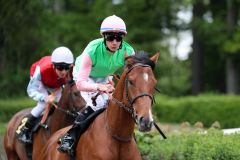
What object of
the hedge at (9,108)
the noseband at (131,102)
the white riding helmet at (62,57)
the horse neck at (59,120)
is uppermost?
the noseband at (131,102)

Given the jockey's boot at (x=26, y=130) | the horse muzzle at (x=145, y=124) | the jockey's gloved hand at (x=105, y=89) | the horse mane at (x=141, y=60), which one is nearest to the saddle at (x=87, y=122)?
the jockey's gloved hand at (x=105, y=89)

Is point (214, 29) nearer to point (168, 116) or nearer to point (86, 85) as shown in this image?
point (168, 116)

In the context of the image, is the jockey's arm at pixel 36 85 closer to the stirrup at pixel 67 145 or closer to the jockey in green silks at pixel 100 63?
the jockey in green silks at pixel 100 63

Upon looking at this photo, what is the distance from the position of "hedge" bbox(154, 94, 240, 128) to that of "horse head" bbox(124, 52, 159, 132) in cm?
1558

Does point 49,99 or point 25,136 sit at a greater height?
point 49,99

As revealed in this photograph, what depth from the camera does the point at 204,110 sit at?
24594 mm

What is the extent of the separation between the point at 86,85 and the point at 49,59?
3581 mm

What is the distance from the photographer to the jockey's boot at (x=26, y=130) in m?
10.9

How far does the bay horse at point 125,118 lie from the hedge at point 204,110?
49.4 feet

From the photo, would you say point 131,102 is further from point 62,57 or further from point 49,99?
point 49,99

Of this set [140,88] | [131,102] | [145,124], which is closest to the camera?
[145,124]

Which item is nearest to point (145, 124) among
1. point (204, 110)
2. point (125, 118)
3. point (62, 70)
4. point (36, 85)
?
point (125, 118)

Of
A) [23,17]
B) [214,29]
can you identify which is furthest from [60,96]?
[214,29]

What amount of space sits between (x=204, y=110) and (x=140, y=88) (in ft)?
60.1
